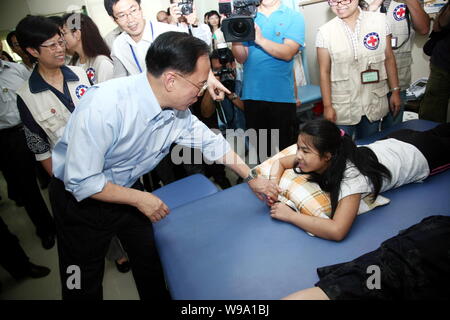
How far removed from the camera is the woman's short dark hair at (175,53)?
0.97 meters

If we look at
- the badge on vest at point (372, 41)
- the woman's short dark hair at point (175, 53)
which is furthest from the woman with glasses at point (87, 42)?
the badge on vest at point (372, 41)

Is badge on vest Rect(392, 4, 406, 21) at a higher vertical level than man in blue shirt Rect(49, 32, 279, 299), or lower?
higher

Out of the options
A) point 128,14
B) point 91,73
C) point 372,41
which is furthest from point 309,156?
point 91,73

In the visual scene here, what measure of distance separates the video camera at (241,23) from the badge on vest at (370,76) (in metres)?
0.75

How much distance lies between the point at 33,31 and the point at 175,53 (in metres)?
0.93

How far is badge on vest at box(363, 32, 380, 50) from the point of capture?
1764mm

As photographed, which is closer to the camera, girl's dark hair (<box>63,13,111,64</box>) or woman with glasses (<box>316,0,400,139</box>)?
woman with glasses (<box>316,0,400,139</box>)

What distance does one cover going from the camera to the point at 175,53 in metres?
0.96

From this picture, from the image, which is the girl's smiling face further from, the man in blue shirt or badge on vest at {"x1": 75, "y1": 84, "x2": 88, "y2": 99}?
badge on vest at {"x1": 75, "y1": 84, "x2": 88, "y2": 99}

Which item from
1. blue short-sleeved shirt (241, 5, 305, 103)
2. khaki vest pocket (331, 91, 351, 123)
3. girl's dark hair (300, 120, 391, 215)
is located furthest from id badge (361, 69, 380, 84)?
girl's dark hair (300, 120, 391, 215)

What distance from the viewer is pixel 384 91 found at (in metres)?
1.92

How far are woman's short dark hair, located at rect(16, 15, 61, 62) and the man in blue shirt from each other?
675 mm

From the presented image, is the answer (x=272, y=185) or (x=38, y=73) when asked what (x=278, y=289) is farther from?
(x=38, y=73)

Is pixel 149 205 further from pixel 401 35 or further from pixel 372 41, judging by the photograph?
pixel 401 35
